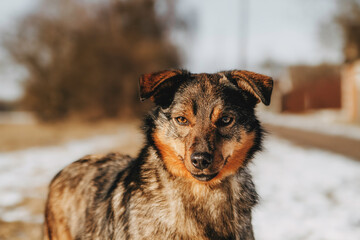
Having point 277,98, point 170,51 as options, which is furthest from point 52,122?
point 277,98

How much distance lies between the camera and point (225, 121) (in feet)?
9.39

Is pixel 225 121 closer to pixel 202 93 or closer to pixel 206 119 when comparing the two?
pixel 206 119

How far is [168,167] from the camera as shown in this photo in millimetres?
2713

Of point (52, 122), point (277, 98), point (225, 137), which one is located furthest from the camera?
point (277, 98)

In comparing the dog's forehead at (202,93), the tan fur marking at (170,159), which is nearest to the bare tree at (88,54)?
the dog's forehead at (202,93)

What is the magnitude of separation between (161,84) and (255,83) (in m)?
0.85

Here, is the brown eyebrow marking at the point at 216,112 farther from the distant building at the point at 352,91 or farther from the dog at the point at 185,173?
the distant building at the point at 352,91

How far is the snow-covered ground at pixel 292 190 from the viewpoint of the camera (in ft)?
15.4

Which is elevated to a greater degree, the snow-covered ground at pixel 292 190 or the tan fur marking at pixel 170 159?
the tan fur marking at pixel 170 159

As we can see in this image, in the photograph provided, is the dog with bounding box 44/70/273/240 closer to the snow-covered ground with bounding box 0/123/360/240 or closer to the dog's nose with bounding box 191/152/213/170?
the dog's nose with bounding box 191/152/213/170

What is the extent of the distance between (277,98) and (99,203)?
56.6m

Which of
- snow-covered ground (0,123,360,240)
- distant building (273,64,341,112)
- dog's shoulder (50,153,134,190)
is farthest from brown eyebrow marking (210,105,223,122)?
distant building (273,64,341,112)

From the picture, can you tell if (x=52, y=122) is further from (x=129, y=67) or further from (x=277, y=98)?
(x=277, y=98)

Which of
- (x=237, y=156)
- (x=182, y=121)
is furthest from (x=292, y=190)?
(x=182, y=121)
